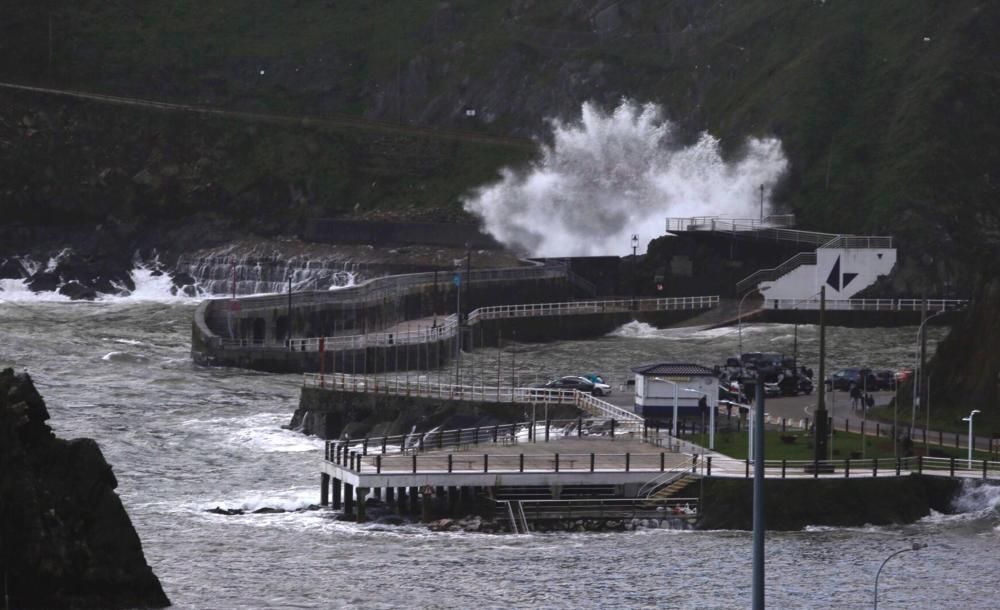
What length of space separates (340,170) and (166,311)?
38048 millimetres

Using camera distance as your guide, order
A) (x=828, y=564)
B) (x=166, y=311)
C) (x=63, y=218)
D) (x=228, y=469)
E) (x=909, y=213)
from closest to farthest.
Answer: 1. (x=828, y=564)
2. (x=228, y=469)
3. (x=909, y=213)
4. (x=166, y=311)
5. (x=63, y=218)

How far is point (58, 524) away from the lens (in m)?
60.9

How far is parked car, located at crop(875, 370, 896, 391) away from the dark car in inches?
11.0

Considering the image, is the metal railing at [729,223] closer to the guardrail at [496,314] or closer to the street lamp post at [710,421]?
the guardrail at [496,314]

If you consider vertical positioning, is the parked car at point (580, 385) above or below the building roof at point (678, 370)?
below

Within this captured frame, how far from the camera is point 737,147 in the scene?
537 feet

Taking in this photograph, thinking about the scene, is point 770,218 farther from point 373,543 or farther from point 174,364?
point 373,543

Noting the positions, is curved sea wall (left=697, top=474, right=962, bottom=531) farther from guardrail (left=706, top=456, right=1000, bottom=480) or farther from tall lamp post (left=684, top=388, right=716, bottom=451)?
tall lamp post (left=684, top=388, right=716, bottom=451)

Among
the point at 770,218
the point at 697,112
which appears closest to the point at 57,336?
the point at 770,218

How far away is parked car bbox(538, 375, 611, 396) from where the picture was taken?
101 metres

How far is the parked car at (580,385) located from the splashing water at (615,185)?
5650cm

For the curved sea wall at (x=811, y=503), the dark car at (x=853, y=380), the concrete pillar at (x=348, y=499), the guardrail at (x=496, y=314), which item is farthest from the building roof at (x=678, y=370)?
the guardrail at (x=496, y=314)

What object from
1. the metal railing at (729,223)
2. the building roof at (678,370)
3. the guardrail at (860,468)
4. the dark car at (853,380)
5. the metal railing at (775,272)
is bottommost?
the guardrail at (860,468)

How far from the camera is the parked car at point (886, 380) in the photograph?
104188mm
